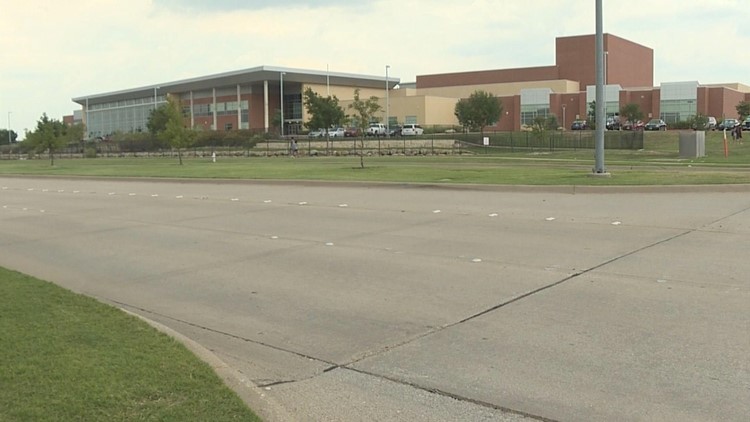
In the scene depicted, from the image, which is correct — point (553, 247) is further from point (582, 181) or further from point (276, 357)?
point (582, 181)

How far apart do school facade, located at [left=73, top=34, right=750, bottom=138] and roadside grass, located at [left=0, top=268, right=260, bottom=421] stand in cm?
9650

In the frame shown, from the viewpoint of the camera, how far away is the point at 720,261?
8875 millimetres

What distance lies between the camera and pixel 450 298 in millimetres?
7508

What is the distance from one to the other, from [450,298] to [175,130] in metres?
43.9

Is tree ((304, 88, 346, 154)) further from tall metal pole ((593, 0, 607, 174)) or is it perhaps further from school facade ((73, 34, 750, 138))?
tall metal pole ((593, 0, 607, 174))

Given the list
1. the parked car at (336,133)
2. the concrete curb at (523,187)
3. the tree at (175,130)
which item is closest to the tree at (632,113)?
the parked car at (336,133)

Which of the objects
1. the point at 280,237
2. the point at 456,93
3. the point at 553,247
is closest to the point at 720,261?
the point at 553,247

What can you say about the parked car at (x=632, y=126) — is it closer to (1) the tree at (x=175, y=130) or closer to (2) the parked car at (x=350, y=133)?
(2) the parked car at (x=350, y=133)

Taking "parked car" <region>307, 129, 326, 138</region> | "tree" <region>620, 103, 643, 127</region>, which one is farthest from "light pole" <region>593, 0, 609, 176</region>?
"tree" <region>620, 103, 643, 127</region>

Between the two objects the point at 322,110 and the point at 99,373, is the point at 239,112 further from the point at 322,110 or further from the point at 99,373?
the point at 99,373

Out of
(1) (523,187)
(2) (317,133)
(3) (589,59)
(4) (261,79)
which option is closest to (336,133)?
(2) (317,133)

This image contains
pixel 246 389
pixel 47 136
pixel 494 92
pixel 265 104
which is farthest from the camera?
pixel 494 92

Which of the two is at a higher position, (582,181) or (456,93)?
(456,93)

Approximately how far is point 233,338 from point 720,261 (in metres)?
6.22
